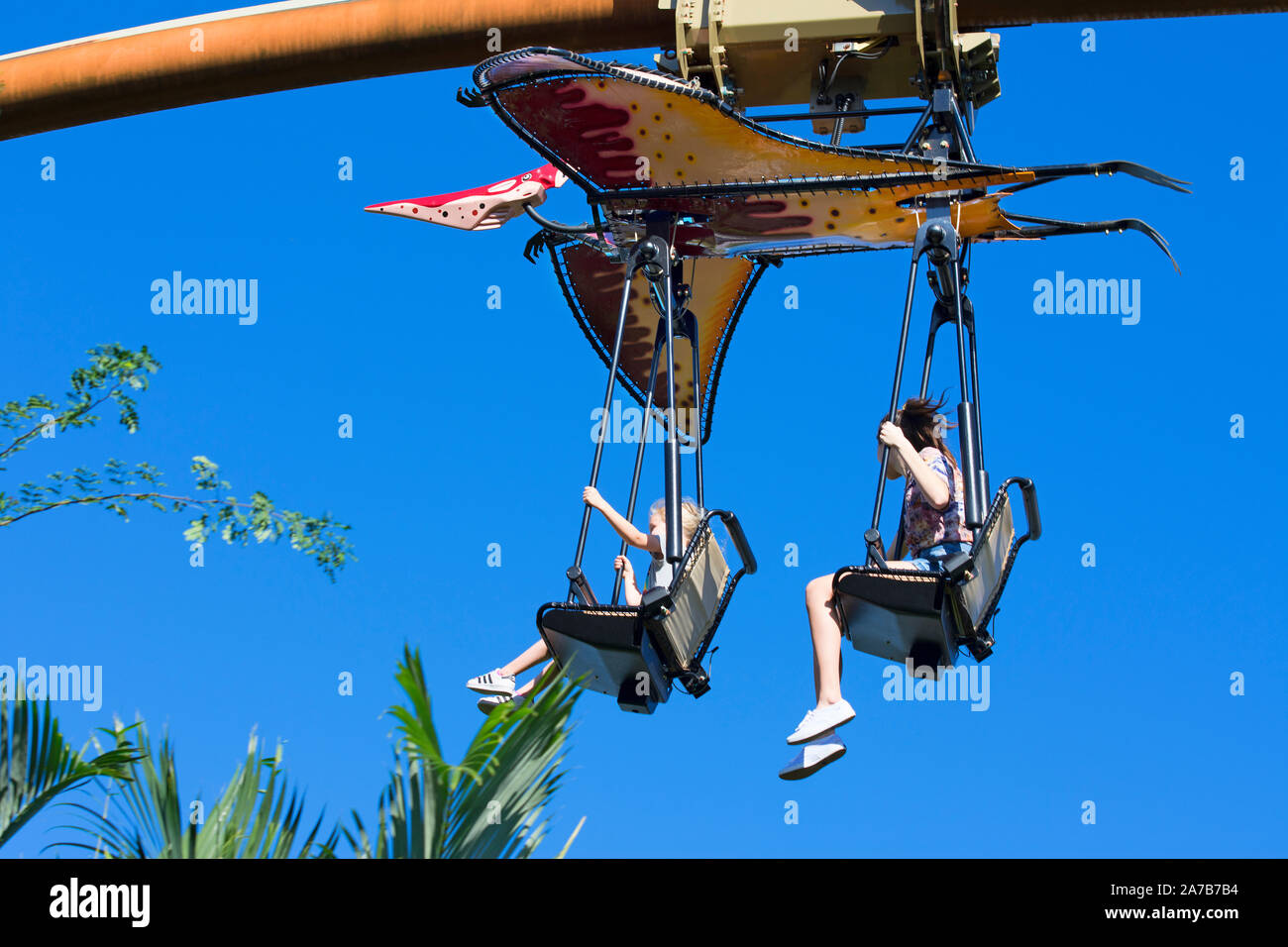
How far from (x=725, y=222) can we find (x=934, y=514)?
7.05ft

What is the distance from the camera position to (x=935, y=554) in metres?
8.91

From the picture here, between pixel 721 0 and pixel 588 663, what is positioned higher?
pixel 721 0

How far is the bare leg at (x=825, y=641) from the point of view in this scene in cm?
876

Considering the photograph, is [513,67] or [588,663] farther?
[513,67]

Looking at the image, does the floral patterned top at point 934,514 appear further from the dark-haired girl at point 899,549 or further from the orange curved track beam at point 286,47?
the orange curved track beam at point 286,47

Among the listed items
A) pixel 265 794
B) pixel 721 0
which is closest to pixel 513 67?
pixel 721 0

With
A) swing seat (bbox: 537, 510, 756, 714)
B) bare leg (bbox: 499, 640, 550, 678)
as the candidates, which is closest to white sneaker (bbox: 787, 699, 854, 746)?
swing seat (bbox: 537, 510, 756, 714)

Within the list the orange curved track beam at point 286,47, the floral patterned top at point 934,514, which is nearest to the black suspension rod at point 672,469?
the floral patterned top at point 934,514

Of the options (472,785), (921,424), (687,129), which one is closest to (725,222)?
(687,129)

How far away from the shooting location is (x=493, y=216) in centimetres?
1069
